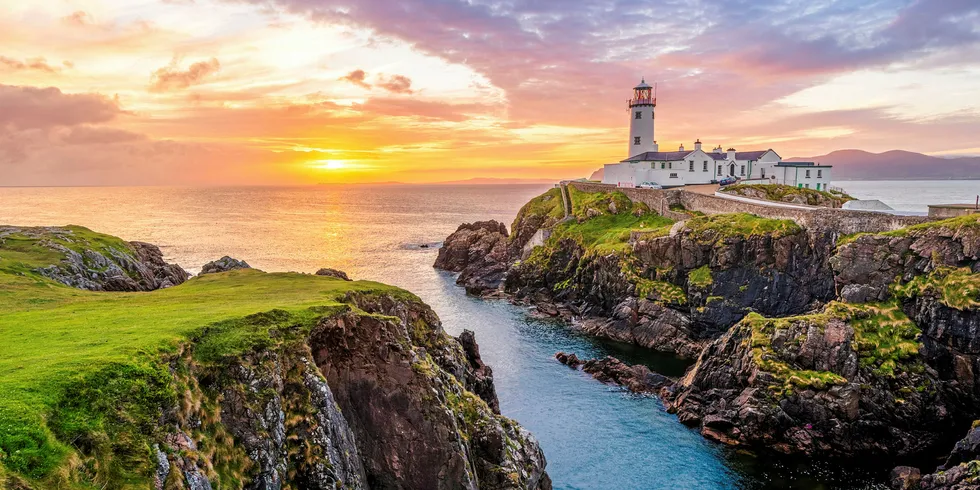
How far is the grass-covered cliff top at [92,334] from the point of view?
13820mm

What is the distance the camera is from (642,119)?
351ft

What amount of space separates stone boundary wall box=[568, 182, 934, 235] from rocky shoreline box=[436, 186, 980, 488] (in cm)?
137

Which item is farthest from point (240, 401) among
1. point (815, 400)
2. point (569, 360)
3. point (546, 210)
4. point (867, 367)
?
point (546, 210)

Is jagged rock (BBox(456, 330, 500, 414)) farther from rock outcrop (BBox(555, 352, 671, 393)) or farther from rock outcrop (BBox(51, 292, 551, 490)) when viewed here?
rock outcrop (BBox(555, 352, 671, 393))

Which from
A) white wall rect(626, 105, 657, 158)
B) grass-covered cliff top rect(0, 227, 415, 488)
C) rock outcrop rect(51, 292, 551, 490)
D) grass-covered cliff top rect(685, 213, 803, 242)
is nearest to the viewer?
grass-covered cliff top rect(0, 227, 415, 488)

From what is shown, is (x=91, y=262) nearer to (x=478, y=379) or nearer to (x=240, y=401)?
(x=478, y=379)

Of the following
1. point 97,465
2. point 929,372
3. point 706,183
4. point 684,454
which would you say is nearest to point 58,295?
point 97,465

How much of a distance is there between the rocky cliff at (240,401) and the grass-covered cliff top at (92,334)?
5cm

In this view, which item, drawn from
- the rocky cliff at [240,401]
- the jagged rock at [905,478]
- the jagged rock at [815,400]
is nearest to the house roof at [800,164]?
the jagged rock at [815,400]

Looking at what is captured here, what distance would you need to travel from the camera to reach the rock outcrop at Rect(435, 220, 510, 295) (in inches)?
3637

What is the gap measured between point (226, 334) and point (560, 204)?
289 feet

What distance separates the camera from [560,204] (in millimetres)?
105375

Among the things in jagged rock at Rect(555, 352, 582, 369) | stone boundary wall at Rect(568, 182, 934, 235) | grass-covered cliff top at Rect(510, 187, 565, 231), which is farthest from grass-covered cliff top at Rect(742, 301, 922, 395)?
grass-covered cliff top at Rect(510, 187, 565, 231)

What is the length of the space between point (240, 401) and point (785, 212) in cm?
6166
